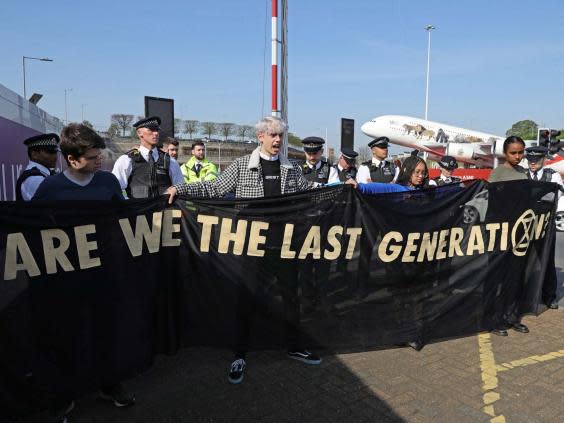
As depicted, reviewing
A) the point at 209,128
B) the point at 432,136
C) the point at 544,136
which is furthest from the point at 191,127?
the point at 544,136

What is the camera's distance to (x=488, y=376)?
134 inches

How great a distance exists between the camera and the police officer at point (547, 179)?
5008 millimetres

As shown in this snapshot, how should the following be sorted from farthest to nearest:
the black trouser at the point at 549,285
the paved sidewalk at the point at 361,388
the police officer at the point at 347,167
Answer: the police officer at the point at 347,167, the black trouser at the point at 549,285, the paved sidewalk at the point at 361,388

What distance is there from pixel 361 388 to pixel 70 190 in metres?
2.49

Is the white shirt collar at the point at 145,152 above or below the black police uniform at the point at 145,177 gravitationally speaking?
above

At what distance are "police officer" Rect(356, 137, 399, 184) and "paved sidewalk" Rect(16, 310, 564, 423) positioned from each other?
291 cm

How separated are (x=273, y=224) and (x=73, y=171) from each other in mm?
1507


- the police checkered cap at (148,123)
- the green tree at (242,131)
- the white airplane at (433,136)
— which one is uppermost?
the green tree at (242,131)

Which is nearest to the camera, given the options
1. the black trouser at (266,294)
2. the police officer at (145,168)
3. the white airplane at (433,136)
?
the black trouser at (266,294)

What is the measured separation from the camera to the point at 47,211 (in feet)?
9.04

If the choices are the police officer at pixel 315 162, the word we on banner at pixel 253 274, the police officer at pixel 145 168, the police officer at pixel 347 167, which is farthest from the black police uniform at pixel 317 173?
the word we on banner at pixel 253 274

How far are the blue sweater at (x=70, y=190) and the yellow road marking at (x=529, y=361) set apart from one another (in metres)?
3.38

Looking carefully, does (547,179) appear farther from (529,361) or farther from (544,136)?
(544,136)

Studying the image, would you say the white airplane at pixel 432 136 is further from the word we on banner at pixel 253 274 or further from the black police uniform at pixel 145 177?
the black police uniform at pixel 145 177
